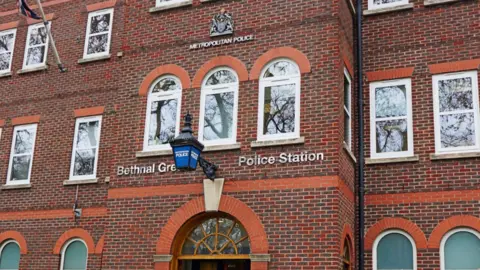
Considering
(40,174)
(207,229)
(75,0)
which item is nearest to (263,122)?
(207,229)

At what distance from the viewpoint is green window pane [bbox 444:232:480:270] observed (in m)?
12.0

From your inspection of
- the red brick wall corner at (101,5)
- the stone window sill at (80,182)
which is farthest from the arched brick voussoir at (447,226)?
the red brick wall corner at (101,5)

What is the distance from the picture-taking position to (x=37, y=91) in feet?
56.8

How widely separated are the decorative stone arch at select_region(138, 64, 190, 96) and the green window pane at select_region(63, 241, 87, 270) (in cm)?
434

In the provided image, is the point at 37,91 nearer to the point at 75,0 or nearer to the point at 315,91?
the point at 75,0

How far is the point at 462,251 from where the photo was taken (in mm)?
12117

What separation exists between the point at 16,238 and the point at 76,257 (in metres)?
1.85

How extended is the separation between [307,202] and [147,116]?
412 centimetres

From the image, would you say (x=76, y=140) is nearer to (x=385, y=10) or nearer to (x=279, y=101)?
(x=279, y=101)

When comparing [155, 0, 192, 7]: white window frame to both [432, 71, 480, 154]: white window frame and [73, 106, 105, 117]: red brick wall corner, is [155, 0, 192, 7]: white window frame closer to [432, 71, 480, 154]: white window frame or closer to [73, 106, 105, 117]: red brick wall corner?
[73, 106, 105, 117]: red brick wall corner

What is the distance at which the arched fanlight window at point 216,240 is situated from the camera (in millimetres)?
12039

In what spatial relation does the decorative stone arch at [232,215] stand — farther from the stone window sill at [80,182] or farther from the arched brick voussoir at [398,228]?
the stone window sill at [80,182]

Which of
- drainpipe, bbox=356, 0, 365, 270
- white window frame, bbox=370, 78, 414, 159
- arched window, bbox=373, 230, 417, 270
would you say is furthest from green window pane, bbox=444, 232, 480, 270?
white window frame, bbox=370, 78, 414, 159

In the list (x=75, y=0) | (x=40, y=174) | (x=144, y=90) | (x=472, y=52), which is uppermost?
(x=75, y=0)
